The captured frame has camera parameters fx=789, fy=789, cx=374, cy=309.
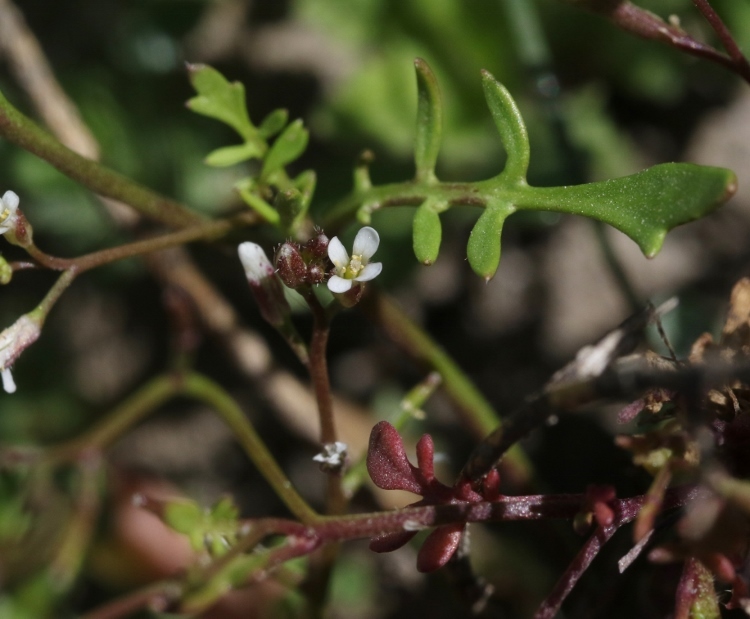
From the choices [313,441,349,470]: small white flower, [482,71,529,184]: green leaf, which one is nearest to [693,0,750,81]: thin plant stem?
[482,71,529,184]: green leaf

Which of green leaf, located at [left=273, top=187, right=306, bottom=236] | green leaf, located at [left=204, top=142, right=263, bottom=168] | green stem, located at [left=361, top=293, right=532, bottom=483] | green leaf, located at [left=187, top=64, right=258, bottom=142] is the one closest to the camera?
green leaf, located at [left=273, top=187, right=306, bottom=236]

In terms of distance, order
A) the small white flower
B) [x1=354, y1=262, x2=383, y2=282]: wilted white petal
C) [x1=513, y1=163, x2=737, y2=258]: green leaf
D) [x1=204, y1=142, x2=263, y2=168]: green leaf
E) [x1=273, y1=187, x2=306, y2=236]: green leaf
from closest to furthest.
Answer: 1. [x1=513, y1=163, x2=737, y2=258]: green leaf
2. [x1=354, y1=262, x2=383, y2=282]: wilted white petal
3. [x1=273, y1=187, x2=306, y2=236]: green leaf
4. the small white flower
5. [x1=204, y1=142, x2=263, y2=168]: green leaf

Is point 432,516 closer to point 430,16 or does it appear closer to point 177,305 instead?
point 177,305

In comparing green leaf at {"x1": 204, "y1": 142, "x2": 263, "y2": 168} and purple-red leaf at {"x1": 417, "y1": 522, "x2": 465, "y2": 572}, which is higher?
green leaf at {"x1": 204, "y1": 142, "x2": 263, "y2": 168}

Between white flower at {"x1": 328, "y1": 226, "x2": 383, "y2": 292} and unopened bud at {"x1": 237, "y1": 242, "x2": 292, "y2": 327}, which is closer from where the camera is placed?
white flower at {"x1": 328, "y1": 226, "x2": 383, "y2": 292}

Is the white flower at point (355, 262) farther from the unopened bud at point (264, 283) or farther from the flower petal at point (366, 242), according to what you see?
the unopened bud at point (264, 283)

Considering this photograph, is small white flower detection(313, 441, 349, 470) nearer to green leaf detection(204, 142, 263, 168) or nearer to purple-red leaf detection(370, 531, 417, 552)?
purple-red leaf detection(370, 531, 417, 552)

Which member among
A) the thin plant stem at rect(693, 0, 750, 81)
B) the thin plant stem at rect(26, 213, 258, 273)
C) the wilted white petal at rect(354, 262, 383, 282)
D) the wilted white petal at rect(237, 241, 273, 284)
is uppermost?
the thin plant stem at rect(693, 0, 750, 81)
